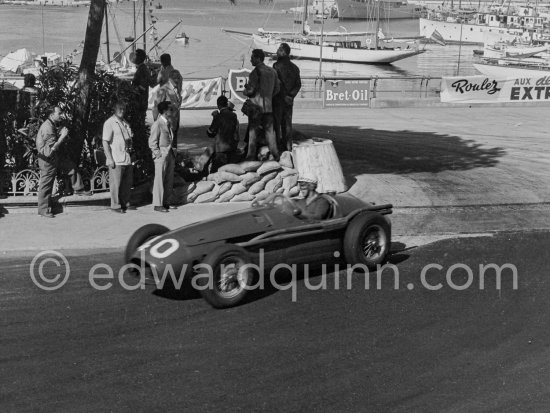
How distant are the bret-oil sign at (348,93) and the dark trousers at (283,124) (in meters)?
14.1

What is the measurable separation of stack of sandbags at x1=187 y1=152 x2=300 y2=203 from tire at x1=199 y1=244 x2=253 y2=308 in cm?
531

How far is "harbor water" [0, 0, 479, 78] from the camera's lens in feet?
241

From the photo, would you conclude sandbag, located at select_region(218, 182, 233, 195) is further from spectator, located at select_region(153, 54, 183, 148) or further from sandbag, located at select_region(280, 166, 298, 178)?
spectator, located at select_region(153, 54, 183, 148)

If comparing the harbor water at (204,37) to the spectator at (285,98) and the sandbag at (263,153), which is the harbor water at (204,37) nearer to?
the spectator at (285,98)

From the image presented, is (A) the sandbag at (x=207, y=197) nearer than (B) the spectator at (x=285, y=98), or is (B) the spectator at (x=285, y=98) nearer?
(A) the sandbag at (x=207, y=197)

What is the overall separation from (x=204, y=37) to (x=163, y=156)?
92.8 meters

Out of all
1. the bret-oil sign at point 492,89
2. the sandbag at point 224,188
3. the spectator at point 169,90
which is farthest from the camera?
the bret-oil sign at point 492,89

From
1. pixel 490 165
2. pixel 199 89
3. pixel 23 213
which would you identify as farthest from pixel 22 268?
A: pixel 199 89

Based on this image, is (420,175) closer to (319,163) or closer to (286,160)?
(319,163)

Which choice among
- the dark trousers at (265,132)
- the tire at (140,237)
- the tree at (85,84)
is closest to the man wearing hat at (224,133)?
the dark trousers at (265,132)

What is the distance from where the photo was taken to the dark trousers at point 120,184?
46.5 feet

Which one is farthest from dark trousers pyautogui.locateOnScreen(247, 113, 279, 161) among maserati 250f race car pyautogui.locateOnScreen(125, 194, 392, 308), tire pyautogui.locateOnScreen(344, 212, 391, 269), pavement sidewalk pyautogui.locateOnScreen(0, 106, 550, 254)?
tire pyautogui.locateOnScreen(344, 212, 391, 269)

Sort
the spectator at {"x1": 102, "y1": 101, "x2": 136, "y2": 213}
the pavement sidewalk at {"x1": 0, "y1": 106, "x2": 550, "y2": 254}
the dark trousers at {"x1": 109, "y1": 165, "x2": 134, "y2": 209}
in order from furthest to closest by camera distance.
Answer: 1. the dark trousers at {"x1": 109, "y1": 165, "x2": 134, "y2": 209}
2. the spectator at {"x1": 102, "y1": 101, "x2": 136, "y2": 213}
3. the pavement sidewalk at {"x1": 0, "y1": 106, "x2": 550, "y2": 254}

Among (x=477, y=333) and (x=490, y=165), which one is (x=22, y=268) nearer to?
(x=477, y=333)
